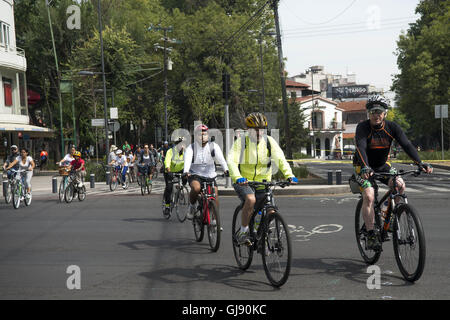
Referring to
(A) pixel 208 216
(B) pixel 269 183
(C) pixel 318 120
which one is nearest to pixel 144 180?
(A) pixel 208 216

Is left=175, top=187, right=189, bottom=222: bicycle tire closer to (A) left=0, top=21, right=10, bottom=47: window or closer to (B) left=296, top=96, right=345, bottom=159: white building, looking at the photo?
(A) left=0, top=21, right=10, bottom=47: window

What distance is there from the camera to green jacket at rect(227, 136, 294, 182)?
6336mm

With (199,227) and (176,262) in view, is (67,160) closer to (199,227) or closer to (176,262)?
(199,227)

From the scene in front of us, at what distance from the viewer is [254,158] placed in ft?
20.9

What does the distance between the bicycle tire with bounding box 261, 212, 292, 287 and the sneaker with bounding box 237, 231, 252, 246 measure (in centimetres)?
36

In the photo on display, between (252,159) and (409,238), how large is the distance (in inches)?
76.0

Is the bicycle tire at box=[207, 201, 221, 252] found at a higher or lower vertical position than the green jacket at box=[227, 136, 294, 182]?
lower

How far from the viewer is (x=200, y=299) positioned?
5.16 metres

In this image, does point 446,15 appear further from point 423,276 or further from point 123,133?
point 423,276

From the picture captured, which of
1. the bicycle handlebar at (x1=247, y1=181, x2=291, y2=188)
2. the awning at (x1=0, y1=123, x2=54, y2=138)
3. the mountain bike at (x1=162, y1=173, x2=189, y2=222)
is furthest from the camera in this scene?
the awning at (x1=0, y1=123, x2=54, y2=138)

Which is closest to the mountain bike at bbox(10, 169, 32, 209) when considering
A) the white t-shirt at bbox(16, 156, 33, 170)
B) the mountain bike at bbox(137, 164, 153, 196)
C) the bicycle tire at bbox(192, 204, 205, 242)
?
the white t-shirt at bbox(16, 156, 33, 170)

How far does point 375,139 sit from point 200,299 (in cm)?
268

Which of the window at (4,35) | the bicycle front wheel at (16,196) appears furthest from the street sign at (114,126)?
the bicycle front wheel at (16,196)
